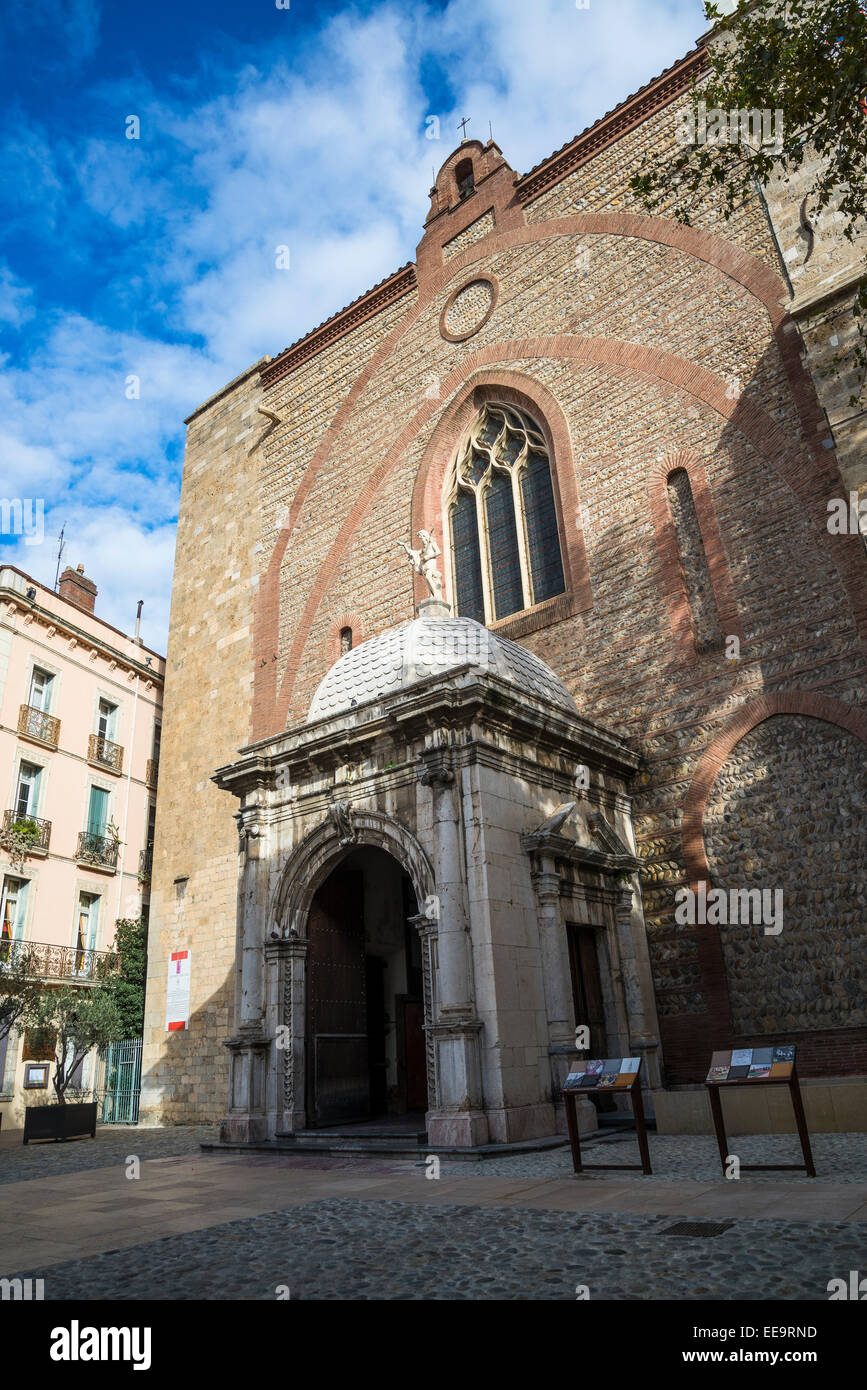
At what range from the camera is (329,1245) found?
543cm

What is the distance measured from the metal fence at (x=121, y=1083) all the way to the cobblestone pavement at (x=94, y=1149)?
6.13 ft

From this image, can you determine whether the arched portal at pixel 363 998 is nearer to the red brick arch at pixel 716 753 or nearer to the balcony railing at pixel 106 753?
the red brick arch at pixel 716 753

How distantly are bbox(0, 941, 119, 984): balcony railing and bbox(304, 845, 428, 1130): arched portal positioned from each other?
927cm

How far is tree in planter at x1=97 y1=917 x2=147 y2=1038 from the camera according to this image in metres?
22.5

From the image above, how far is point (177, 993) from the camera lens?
20219 mm

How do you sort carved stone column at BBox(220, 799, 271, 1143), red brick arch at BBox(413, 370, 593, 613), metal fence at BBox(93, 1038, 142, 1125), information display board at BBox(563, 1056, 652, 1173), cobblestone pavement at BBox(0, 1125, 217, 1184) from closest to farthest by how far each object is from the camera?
information display board at BBox(563, 1056, 652, 1173) → cobblestone pavement at BBox(0, 1125, 217, 1184) → carved stone column at BBox(220, 799, 271, 1143) → red brick arch at BBox(413, 370, 593, 613) → metal fence at BBox(93, 1038, 142, 1125)

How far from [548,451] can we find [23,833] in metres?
14.7

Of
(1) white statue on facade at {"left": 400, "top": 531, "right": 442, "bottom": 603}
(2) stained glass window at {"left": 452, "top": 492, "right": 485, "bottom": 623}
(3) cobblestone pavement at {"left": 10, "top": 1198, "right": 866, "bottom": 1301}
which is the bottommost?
(3) cobblestone pavement at {"left": 10, "top": 1198, "right": 866, "bottom": 1301}

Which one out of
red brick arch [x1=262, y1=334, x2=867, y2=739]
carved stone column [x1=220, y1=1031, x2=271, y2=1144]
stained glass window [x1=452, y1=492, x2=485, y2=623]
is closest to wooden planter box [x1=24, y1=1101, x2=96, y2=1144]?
carved stone column [x1=220, y1=1031, x2=271, y2=1144]

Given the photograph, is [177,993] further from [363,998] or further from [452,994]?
[452,994]

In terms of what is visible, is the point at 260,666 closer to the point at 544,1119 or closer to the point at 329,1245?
the point at 544,1119

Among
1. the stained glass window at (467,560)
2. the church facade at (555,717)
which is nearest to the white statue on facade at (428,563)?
the church facade at (555,717)

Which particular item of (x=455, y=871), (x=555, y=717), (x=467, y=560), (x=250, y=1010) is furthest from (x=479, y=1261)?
(x=467, y=560)

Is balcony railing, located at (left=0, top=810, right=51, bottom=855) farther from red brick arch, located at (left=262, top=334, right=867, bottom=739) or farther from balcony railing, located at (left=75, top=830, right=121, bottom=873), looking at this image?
red brick arch, located at (left=262, top=334, right=867, bottom=739)
